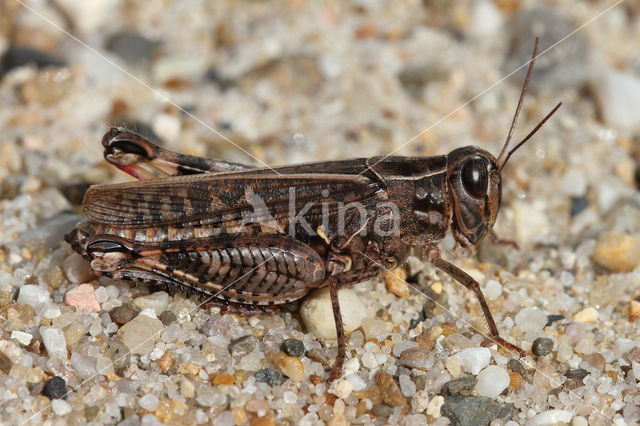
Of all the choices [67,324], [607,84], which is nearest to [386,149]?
[607,84]

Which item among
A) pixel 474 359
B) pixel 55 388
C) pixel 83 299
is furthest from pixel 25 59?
pixel 474 359

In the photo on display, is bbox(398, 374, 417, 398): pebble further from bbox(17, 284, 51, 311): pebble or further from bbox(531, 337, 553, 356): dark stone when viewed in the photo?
bbox(17, 284, 51, 311): pebble

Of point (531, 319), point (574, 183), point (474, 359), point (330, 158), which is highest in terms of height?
point (574, 183)

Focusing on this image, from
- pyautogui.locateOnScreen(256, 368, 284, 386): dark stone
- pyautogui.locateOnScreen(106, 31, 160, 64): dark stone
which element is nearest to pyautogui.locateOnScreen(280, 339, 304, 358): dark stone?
pyautogui.locateOnScreen(256, 368, 284, 386): dark stone

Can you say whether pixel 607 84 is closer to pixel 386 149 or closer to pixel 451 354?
pixel 386 149

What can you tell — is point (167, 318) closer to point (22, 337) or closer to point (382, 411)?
point (22, 337)
